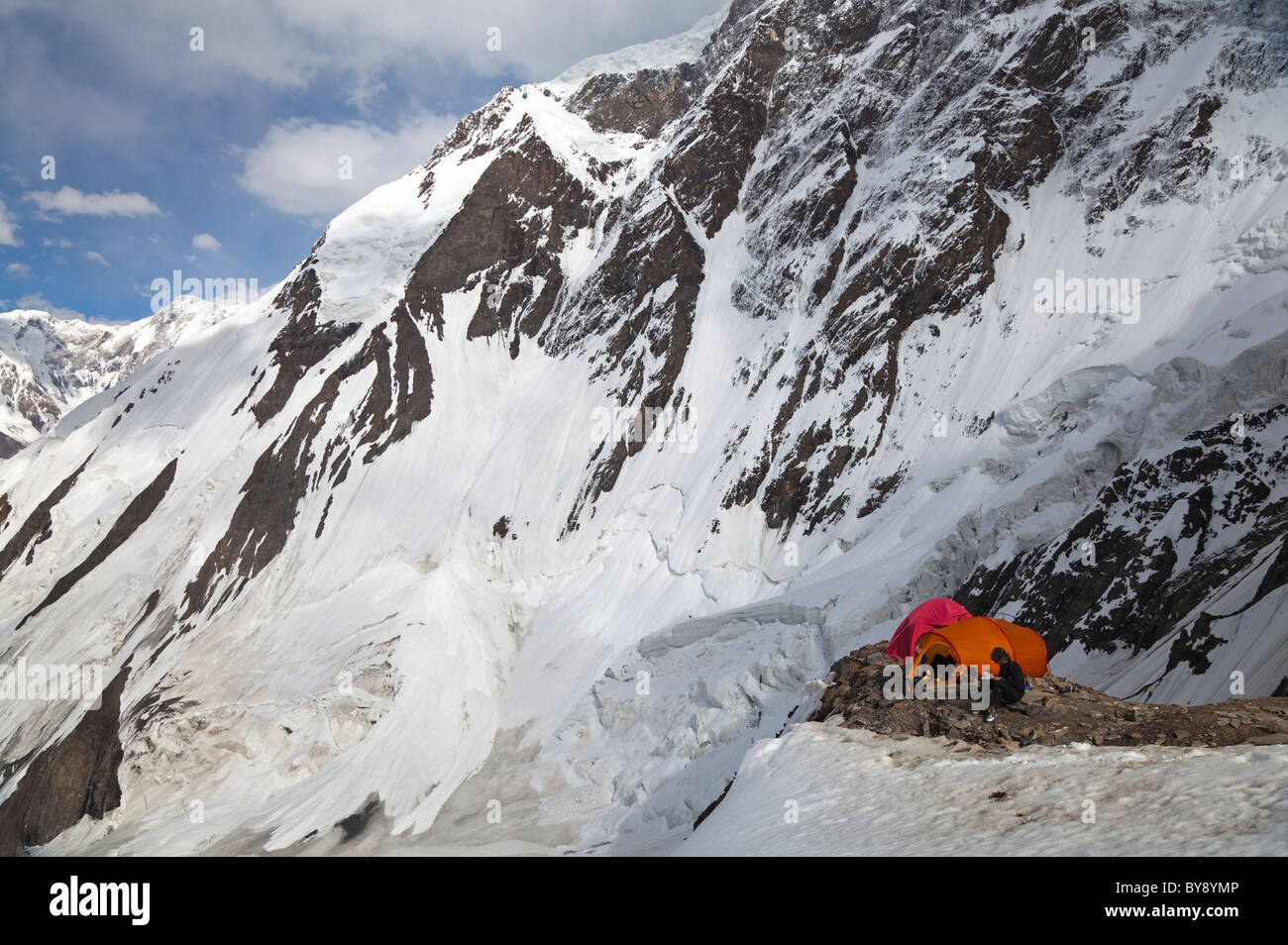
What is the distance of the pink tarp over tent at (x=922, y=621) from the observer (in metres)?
12.8

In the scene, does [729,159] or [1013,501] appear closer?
[1013,501]

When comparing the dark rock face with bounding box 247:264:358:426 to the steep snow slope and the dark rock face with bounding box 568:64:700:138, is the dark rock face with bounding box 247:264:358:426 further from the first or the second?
the steep snow slope

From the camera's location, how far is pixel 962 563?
28828mm

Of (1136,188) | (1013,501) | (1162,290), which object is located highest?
(1136,188)

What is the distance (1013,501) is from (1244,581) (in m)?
12.2

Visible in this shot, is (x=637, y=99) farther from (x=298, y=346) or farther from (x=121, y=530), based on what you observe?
(x=121, y=530)

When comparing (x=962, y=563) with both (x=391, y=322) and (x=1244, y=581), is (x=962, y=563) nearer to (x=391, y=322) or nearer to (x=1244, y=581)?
(x=1244, y=581)

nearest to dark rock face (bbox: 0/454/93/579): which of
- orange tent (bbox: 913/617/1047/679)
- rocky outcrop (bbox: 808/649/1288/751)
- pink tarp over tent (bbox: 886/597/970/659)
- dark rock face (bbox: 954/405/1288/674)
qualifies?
dark rock face (bbox: 954/405/1288/674)

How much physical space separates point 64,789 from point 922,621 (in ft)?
165

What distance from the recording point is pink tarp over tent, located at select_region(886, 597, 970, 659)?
1280 centimetres

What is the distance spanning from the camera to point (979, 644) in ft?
39.0

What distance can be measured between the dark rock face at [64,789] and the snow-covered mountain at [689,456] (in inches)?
9.3

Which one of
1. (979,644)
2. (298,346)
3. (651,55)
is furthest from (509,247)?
(979,644)
